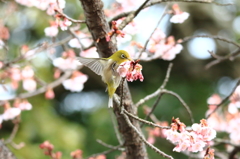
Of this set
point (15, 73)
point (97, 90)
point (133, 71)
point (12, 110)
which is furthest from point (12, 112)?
point (97, 90)

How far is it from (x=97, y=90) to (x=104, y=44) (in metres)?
2.80

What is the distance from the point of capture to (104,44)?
1033 mm

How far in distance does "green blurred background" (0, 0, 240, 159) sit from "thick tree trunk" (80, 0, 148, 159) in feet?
5.11

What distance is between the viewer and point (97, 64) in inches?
39.0

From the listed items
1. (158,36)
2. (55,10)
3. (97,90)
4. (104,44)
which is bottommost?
(97,90)

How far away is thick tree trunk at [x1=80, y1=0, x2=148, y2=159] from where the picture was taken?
983 mm

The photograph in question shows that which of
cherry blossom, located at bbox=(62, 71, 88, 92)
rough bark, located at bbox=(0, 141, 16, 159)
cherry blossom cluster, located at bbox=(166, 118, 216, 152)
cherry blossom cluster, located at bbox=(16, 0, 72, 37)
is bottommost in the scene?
rough bark, located at bbox=(0, 141, 16, 159)

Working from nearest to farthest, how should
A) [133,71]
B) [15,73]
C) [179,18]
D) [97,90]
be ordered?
[133,71] < [179,18] < [15,73] < [97,90]

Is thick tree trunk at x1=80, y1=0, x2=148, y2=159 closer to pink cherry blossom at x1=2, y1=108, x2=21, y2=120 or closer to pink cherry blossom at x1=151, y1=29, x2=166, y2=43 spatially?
pink cherry blossom at x1=151, y1=29, x2=166, y2=43

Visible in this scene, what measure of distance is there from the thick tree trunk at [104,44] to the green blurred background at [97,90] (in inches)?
61.4

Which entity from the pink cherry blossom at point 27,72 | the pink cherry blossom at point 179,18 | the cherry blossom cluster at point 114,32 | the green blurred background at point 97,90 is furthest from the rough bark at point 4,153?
the green blurred background at point 97,90

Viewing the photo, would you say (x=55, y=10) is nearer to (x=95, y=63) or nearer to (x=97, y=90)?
(x=95, y=63)

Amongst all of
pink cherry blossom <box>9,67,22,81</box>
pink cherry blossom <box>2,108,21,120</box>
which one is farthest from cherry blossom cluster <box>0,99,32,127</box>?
pink cherry blossom <box>9,67,22,81</box>

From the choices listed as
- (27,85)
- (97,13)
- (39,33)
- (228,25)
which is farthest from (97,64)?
(228,25)
